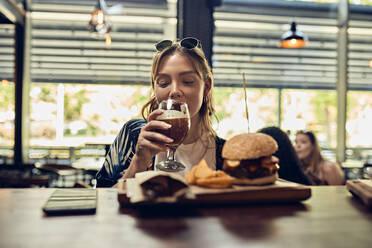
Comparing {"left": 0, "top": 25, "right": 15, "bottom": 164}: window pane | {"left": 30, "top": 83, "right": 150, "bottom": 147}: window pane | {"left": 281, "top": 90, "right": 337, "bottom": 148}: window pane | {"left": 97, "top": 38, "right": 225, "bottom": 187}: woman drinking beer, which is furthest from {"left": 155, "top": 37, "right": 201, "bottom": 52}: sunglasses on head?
{"left": 281, "top": 90, "right": 337, "bottom": 148}: window pane

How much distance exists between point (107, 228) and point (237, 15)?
650 centimetres

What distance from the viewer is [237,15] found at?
6.60m

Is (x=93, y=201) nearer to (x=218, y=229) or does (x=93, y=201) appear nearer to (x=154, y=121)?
(x=218, y=229)

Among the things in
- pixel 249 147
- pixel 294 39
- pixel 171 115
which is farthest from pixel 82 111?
pixel 249 147

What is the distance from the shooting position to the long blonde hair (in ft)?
5.49

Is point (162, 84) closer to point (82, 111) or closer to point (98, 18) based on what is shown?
point (98, 18)

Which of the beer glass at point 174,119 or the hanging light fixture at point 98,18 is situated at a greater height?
the hanging light fixture at point 98,18

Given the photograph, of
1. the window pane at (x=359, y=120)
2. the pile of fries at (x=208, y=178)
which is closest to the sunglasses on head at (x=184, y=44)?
the pile of fries at (x=208, y=178)

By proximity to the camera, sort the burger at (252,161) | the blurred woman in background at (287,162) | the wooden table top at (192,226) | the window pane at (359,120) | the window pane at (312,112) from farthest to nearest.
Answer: the window pane at (312,112), the window pane at (359,120), the blurred woman in background at (287,162), the burger at (252,161), the wooden table top at (192,226)

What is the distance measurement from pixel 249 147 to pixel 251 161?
0.13ft

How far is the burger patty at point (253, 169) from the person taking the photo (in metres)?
0.94

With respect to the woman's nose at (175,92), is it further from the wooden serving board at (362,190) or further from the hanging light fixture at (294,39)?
the hanging light fixture at (294,39)

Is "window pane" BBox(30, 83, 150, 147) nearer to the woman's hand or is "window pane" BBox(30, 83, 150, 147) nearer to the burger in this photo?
the woman's hand

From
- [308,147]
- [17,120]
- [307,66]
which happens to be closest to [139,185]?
[308,147]
